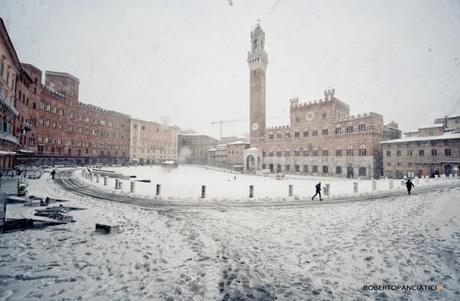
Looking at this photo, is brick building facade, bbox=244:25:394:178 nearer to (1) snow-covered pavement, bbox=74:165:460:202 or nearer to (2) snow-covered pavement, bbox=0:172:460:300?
→ (1) snow-covered pavement, bbox=74:165:460:202

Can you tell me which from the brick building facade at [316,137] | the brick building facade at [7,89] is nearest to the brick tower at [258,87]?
the brick building facade at [316,137]

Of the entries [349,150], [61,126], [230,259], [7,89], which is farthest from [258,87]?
[230,259]

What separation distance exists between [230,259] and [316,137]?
45.4 m

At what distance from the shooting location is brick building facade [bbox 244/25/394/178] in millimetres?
39938

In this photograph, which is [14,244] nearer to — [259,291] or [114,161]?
[259,291]

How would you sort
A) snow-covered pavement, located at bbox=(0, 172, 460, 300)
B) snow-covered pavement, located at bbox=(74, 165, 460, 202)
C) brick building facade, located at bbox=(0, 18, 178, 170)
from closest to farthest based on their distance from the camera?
snow-covered pavement, located at bbox=(0, 172, 460, 300), snow-covered pavement, located at bbox=(74, 165, 460, 202), brick building facade, located at bbox=(0, 18, 178, 170)

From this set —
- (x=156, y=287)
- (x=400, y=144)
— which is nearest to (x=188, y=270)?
(x=156, y=287)

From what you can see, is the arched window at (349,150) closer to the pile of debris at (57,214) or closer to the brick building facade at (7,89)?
the pile of debris at (57,214)

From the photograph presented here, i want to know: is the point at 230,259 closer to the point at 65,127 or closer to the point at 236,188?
the point at 236,188

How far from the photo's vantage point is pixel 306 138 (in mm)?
48719

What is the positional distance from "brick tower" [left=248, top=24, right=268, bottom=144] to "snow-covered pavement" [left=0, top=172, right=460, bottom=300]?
47809 millimetres

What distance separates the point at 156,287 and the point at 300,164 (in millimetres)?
47926

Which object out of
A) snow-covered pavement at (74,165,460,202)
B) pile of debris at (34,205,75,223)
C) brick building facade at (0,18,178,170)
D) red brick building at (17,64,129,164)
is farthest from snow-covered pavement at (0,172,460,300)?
red brick building at (17,64,129,164)

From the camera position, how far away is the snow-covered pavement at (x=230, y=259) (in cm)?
457
